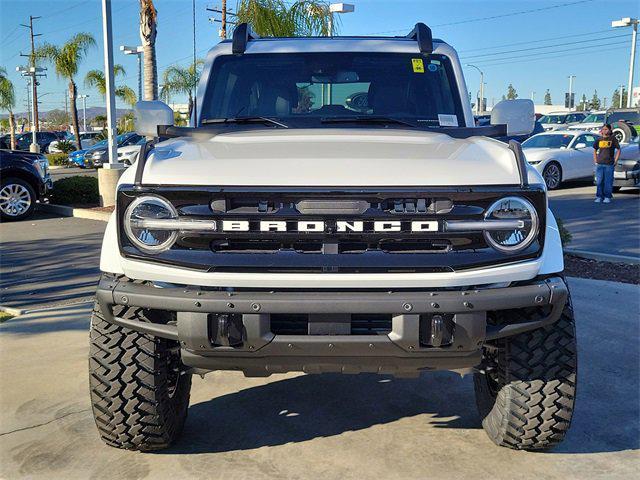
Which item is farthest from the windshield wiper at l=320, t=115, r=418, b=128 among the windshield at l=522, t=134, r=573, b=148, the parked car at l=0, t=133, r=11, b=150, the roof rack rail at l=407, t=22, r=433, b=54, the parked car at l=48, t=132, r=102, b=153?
the parked car at l=48, t=132, r=102, b=153

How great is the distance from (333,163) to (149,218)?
802 mm

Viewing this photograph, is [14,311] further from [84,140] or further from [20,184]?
[84,140]

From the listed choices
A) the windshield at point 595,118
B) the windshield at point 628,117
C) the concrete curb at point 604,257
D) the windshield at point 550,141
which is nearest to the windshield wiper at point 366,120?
the concrete curb at point 604,257

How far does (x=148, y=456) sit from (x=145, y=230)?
1.23 metres

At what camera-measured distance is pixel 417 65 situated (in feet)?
15.1

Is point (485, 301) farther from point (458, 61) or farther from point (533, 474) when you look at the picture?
point (458, 61)

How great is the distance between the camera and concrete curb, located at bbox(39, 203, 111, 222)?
13.2 meters

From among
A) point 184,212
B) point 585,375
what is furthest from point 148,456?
point 585,375

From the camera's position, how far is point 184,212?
2939 mm

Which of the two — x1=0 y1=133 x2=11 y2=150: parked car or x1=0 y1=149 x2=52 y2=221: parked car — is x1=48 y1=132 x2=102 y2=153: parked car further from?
x1=0 y1=149 x2=52 y2=221: parked car

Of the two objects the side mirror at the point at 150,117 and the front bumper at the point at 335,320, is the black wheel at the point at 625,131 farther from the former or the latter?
the front bumper at the point at 335,320

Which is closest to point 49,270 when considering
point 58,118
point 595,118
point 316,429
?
point 316,429

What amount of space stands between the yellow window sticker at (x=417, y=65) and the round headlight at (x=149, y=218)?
7.34 ft

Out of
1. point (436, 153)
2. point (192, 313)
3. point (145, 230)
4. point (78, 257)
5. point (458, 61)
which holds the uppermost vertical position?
point (458, 61)
